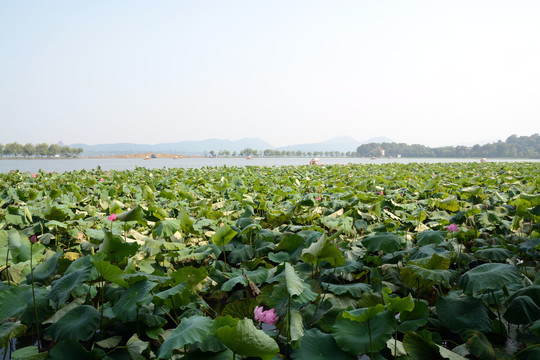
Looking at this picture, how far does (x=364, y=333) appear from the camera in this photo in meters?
1.22

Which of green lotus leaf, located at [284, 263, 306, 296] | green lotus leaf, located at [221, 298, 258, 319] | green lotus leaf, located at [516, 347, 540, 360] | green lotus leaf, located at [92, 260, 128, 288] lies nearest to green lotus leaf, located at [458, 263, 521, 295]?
green lotus leaf, located at [516, 347, 540, 360]

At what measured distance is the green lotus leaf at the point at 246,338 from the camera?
36.1 inches

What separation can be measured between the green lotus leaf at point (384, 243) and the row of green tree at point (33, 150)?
73.4 metres

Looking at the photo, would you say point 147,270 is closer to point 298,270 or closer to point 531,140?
point 298,270

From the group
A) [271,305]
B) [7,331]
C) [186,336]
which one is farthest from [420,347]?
[7,331]

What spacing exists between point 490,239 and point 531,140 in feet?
284

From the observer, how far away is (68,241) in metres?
3.22

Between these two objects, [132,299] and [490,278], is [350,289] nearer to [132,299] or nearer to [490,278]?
[490,278]

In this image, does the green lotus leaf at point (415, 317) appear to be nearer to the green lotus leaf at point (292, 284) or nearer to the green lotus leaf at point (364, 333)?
the green lotus leaf at point (364, 333)

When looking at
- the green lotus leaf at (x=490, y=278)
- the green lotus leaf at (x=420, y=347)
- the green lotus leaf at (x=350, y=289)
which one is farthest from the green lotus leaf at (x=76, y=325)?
the green lotus leaf at (x=490, y=278)

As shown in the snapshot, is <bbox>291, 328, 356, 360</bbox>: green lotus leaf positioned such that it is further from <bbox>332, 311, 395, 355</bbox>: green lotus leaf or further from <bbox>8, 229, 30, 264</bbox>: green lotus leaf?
<bbox>8, 229, 30, 264</bbox>: green lotus leaf

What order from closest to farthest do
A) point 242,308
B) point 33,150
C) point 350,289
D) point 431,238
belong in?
point 242,308 → point 350,289 → point 431,238 → point 33,150

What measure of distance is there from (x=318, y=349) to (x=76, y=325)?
1015 mm

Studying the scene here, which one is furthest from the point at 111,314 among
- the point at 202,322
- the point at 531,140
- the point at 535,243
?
the point at 531,140
